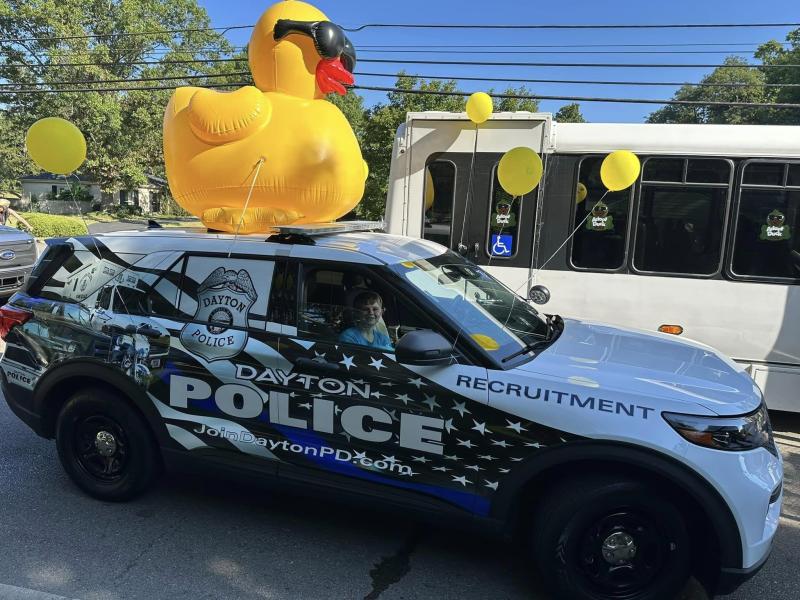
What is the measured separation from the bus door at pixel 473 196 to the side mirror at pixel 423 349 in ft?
10.5

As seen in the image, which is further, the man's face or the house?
the house

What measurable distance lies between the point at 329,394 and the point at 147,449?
1.35 metres

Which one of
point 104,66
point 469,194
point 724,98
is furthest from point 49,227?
point 724,98

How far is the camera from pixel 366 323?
2.93m

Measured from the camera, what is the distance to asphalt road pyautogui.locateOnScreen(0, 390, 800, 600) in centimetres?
278

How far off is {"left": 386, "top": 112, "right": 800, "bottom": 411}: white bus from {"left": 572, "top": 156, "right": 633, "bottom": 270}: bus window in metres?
0.01

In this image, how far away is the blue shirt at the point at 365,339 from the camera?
9.33ft

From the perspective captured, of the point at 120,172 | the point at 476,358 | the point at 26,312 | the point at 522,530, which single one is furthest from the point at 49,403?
the point at 120,172

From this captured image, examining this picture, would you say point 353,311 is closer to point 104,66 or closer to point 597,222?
point 597,222

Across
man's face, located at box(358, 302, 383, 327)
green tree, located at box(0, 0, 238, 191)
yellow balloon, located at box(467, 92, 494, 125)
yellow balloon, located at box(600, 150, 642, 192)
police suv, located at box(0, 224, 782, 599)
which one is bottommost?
police suv, located at box(0, 224, 782, 599)

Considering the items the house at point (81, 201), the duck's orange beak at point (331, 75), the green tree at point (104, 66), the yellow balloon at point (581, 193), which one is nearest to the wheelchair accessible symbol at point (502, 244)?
the yellow balloon at point (581, 193)

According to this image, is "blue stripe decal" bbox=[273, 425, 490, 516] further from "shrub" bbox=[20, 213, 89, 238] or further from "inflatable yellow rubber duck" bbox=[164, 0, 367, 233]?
"shrub" bbox=[20, 213, 89, 238]

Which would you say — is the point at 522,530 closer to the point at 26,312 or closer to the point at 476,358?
the point at 476,358

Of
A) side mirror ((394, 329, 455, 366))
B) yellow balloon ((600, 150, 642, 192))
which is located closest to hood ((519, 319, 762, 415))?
side mirror ((394, 329, 455, 366))
